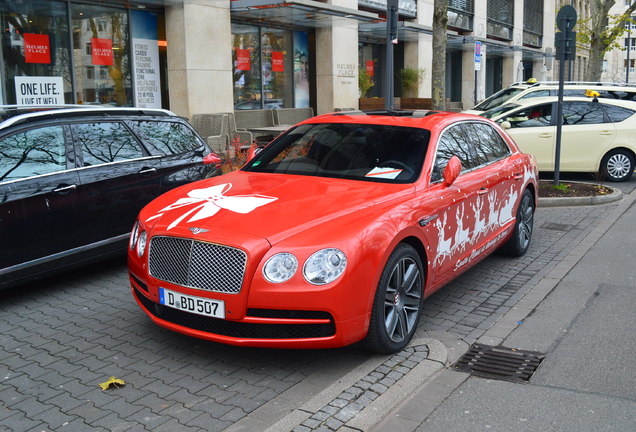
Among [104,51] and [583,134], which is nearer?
[583,134]

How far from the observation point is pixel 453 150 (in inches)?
241

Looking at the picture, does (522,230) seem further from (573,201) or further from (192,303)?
(192,303)

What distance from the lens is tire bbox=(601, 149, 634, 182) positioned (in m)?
13.7

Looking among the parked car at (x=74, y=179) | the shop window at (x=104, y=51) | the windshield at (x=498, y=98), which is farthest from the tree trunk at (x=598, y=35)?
the parked car at (x=74, y=179)

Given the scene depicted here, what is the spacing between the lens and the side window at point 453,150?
5738 millimetres

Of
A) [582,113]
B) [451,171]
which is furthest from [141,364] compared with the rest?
[582,113]

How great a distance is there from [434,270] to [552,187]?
7371mm

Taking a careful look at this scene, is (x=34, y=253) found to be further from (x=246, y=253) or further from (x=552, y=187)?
(x=552, y=187)

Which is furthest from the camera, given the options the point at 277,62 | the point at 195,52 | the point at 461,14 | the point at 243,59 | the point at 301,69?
the point at 461,14

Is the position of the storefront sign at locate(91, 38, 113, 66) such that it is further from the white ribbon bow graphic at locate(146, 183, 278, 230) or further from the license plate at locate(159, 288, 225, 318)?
the license plate at locate(159, 288, 225, 318)

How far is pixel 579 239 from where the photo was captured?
347 inches

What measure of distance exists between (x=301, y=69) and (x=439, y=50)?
8794 mm

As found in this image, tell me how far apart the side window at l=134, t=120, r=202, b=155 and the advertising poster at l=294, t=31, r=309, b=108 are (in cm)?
1324

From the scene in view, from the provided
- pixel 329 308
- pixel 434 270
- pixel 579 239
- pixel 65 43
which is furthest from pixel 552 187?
pixel 65 43
